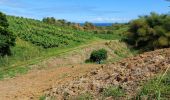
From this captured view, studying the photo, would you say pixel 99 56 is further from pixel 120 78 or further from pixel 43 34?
pixel 43 34

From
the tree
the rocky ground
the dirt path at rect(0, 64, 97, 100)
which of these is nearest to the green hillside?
the tree

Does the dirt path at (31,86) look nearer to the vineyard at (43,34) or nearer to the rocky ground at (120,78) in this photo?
the rocky ground at (120,78)

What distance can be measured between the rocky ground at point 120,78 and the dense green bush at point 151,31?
556 centimetres

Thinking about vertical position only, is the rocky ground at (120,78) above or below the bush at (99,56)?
above

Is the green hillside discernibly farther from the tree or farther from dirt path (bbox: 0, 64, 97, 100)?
dirt path (bbox: 0, 64, 97, 100)

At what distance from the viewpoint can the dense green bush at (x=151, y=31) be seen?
53.6 ft

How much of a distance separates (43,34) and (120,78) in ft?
110

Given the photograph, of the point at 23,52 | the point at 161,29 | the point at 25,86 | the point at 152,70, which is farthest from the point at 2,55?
the point at 152,70

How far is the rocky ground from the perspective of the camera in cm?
855

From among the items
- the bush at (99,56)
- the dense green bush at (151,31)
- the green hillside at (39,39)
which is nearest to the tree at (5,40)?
the green hillside at (39,39)

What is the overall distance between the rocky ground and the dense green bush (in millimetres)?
5558

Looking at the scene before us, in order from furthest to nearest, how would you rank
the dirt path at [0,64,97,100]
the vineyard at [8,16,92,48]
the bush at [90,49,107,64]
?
the vineyard at [8,16,92,48]
the bush at [90,49,107,64]
the dirt path at [0,64,97,100]

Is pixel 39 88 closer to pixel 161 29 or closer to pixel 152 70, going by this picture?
pixel 152 70

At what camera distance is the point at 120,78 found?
909 cm
